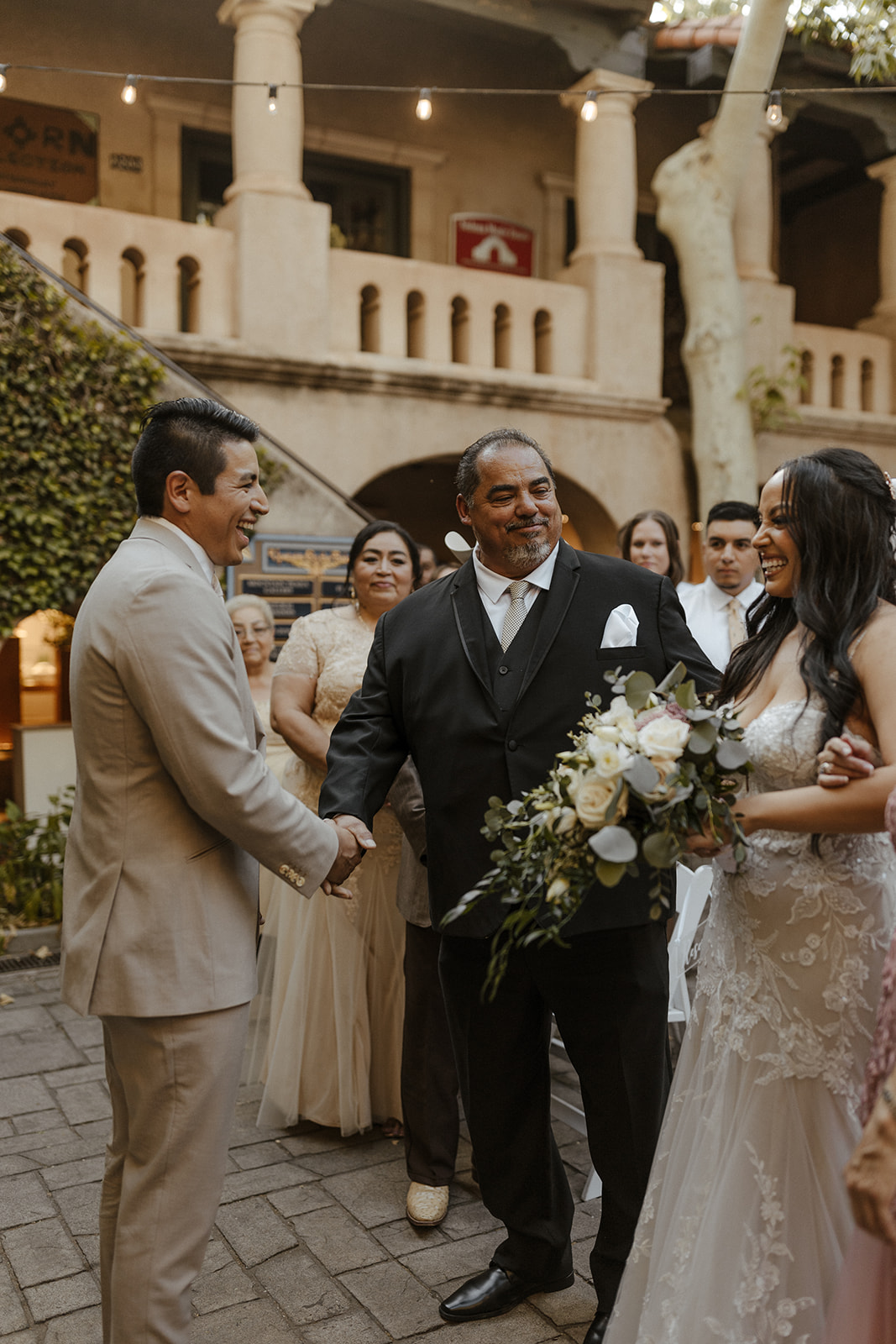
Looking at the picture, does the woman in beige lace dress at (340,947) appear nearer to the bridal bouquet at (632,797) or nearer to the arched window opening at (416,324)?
the bridal bouquet at (632,797)

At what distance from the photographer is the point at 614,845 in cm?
205

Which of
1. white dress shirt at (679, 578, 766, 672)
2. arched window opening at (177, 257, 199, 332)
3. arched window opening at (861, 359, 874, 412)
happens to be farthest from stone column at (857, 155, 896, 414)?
white dress shirt at (679, 578, 766, 672)

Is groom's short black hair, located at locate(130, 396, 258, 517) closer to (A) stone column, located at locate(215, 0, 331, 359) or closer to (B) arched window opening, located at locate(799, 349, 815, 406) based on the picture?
(A) stone column, located at locate(215, 0, 331, 359)

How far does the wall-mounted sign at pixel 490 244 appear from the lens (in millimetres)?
12258

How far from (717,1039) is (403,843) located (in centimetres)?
189

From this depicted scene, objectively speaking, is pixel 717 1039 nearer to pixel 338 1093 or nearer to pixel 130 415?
pixel 338 1093

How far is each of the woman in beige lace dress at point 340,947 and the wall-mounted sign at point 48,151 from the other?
8224 mm

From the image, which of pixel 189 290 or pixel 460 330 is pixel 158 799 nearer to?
pixel 189 290

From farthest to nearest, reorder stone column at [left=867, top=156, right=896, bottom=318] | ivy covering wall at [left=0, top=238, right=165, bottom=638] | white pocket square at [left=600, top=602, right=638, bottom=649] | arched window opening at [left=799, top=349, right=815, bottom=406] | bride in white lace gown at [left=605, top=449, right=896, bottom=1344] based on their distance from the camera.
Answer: stone column at [left=867, top=156, right=896, bottom=318], arched window opening at [left=799, top=349, right=815, bottom=406], ivy covering wall at [left=0, top=238, right=165, bottom=638], white pocket square at [left=600, top=602, right=638, bottom=649], bride in white lace gown at [left=605, top=449, right=896, bottom=1344]

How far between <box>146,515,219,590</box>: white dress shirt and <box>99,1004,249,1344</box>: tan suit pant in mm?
1010

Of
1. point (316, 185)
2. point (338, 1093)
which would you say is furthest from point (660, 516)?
point (316, 185)

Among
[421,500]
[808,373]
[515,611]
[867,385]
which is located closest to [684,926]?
[515,611]

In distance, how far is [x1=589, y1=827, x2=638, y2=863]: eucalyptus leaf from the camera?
2.04 m

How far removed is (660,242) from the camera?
13.8 meters
